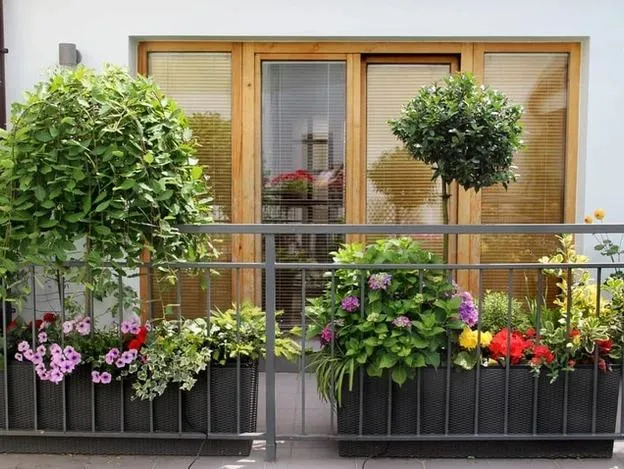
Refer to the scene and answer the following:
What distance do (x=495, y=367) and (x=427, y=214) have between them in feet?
6.53

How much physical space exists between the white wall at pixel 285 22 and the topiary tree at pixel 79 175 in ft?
5.98

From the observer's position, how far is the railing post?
3.58m

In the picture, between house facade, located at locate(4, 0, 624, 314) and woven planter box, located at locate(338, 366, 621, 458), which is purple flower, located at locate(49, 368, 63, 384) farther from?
house facade, located at locate(4, 0, 624, 314)

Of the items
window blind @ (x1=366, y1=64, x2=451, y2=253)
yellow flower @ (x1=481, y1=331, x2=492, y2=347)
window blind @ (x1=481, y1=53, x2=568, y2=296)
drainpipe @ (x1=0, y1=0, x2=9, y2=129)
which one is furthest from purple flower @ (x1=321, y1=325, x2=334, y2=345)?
drainpipe @ (x1=0, y1=0, x2=9, y2=129)

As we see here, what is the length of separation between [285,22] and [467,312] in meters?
2.65

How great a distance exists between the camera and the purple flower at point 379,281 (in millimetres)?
3543

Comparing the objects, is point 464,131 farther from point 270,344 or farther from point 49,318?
point 49,318

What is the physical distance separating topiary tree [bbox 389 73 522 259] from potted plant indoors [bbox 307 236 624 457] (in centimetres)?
60

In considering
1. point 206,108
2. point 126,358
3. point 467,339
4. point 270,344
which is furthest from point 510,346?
point 206,108

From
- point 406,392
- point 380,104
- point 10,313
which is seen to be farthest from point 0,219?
point 380,104

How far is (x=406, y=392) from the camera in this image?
3.64 m

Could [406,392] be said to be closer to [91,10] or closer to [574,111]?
[574,111]

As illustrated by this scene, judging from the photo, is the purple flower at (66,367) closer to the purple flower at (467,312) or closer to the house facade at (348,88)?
the house facade at (348,88)

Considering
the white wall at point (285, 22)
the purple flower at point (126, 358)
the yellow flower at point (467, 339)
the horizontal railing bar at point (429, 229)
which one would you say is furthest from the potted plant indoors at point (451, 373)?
the white wall at point (285, 22)
